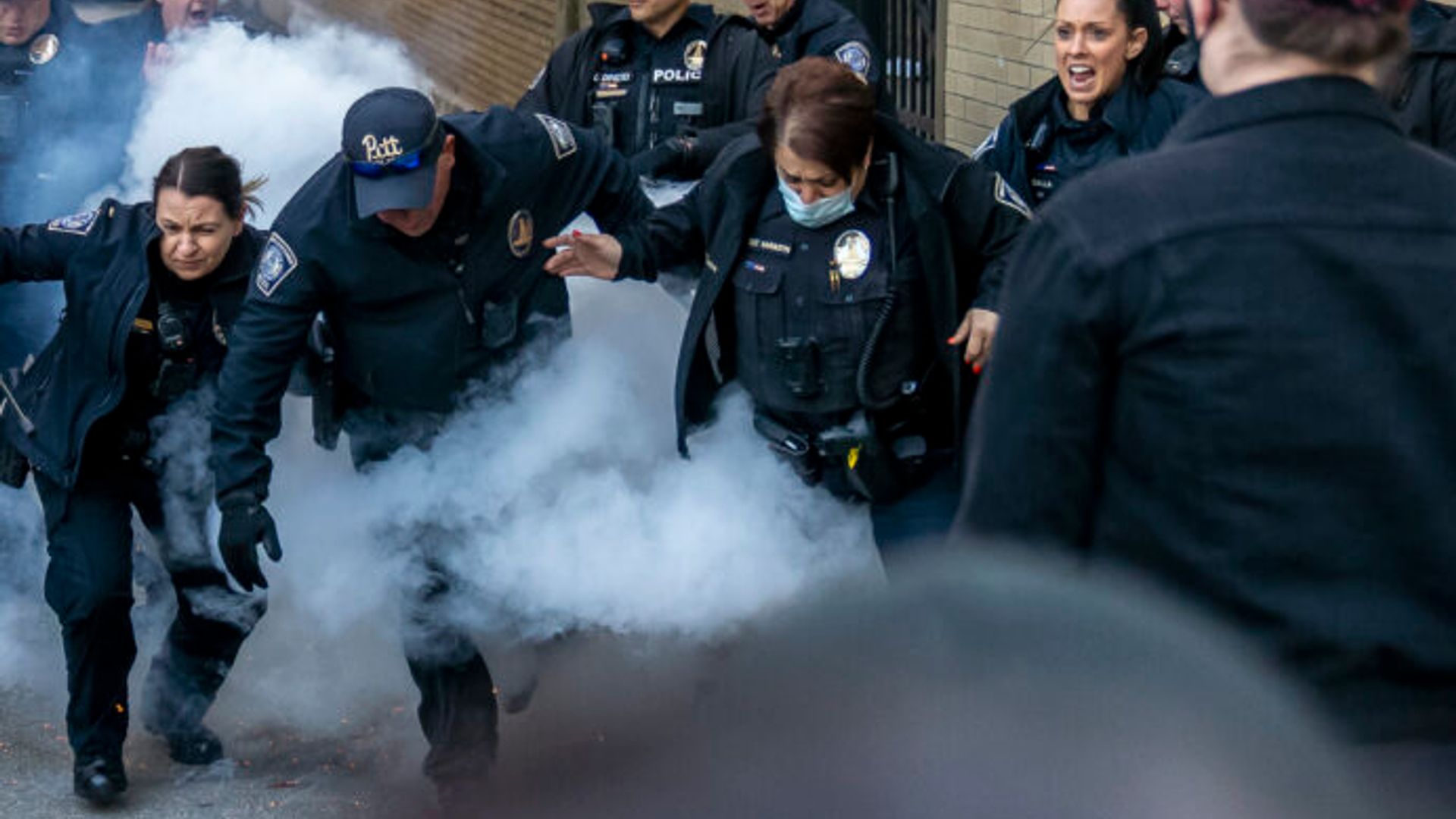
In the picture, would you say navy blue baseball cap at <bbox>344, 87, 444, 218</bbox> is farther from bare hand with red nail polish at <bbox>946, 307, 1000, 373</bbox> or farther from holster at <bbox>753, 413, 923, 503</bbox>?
→ bare hand with red nail polish at <bbox>946, 307, 1000, 373</bbox>

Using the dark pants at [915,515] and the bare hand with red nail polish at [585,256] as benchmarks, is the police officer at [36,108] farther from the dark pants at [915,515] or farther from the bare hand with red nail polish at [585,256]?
the dark pants at [915,515]

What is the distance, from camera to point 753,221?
176 inches

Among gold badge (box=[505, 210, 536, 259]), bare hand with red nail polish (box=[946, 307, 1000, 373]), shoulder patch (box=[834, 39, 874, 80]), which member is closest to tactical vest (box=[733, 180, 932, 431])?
bare hand with red nail polish (box=[946, 307, 1000, 373])

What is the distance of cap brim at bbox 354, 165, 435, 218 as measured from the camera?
173 inches

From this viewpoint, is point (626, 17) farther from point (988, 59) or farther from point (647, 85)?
point (988, 59)

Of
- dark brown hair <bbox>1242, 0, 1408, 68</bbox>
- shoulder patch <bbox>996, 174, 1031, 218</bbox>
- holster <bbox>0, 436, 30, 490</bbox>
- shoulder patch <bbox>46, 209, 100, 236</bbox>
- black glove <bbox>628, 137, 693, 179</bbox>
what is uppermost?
dark brown hair <bbox>1242, 0, 1408, 68</bbox>

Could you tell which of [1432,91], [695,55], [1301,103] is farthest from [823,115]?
[1301,103]

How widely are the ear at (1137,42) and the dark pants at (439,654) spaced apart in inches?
74.4

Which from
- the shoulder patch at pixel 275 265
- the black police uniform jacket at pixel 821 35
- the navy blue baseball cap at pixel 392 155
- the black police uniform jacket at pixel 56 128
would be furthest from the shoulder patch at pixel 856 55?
the black police uniform jacket at pixel 56 128

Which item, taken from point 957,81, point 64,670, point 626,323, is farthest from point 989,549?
point 957,81

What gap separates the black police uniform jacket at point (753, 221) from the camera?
14.2ft

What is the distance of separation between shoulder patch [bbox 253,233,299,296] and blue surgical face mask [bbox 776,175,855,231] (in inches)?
43.0

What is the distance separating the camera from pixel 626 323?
5297mm

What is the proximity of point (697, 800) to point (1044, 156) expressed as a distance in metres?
3.19
